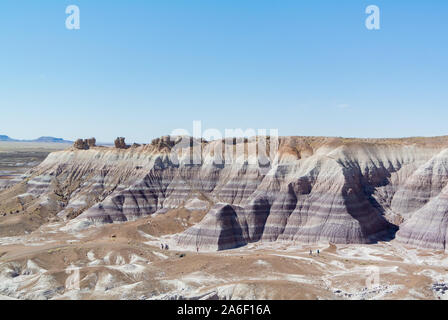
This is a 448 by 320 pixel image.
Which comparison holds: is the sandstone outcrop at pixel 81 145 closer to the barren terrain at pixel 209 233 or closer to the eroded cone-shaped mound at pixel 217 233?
the barren terrain at pixel 209 233

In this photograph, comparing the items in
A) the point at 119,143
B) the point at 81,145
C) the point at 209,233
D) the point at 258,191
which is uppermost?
the point at 119,143

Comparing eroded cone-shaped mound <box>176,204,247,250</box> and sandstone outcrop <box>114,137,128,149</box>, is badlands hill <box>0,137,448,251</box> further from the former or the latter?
sandstone outcrop <box>114,137,128,149</box>

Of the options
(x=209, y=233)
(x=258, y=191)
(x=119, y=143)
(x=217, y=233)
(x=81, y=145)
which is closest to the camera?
(x=217, y=233)

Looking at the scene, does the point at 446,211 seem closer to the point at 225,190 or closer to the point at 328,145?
the point at 328,145

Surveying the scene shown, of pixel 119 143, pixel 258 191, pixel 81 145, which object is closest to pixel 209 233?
pixel 258 191

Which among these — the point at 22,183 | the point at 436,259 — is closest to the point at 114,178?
the point at 22,183

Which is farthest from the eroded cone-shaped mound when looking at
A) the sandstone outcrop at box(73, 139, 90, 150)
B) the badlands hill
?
the sandstone outcrop at box(73, 139, 90, 150)

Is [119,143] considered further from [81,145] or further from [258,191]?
[258,191]

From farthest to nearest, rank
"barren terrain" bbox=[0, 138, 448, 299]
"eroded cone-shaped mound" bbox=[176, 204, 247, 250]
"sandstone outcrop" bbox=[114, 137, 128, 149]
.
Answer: "sandstone outcrop" bbox=[114, 137, 128, 149], "eroded cone-shaped mound" bbox=[176, 204, 247, 250], "barren terrain" bbox=[0, 138, 448, 299]

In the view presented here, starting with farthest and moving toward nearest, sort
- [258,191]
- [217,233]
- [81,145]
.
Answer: [81,145] → [258,191] → [217,233]
